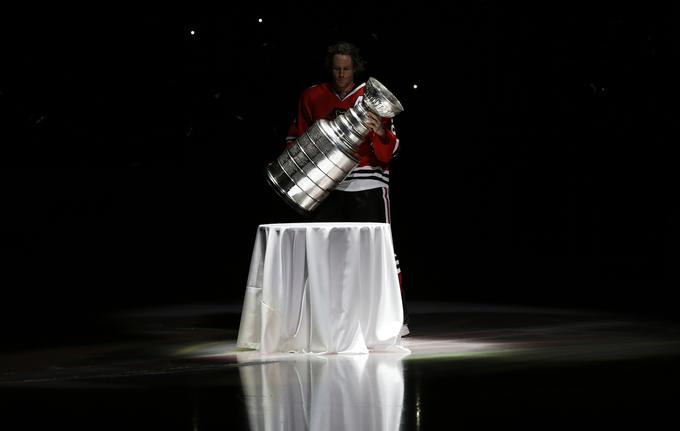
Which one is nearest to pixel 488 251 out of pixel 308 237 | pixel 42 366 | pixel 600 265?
Result: pixel 600 265

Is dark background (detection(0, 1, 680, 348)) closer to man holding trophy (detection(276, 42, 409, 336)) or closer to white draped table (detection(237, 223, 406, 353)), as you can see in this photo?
man holding trophy (detection(276, 42, 409, 336))

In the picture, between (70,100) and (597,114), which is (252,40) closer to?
(70,100)

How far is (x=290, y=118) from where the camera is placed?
7.64 m

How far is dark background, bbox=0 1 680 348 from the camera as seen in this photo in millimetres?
7293

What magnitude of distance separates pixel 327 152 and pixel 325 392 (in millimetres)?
1365

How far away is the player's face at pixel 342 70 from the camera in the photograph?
4.99 meters

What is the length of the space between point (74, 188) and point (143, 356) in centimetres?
374

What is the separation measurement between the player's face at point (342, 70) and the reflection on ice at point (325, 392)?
4.39 feet

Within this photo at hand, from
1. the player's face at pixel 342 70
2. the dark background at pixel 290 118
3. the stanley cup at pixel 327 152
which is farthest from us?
the dark background at pixel 290 118

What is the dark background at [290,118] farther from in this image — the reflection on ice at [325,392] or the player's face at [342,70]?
the reflection on ice at [325,392]

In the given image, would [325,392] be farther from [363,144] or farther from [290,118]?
[290,118]

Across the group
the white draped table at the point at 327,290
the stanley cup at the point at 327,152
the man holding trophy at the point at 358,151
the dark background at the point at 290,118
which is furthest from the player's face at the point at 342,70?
the dark background at the point at 290,118

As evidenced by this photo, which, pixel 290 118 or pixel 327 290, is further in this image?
pixel 290 118

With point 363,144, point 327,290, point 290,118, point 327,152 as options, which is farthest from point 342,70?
point 290,118
